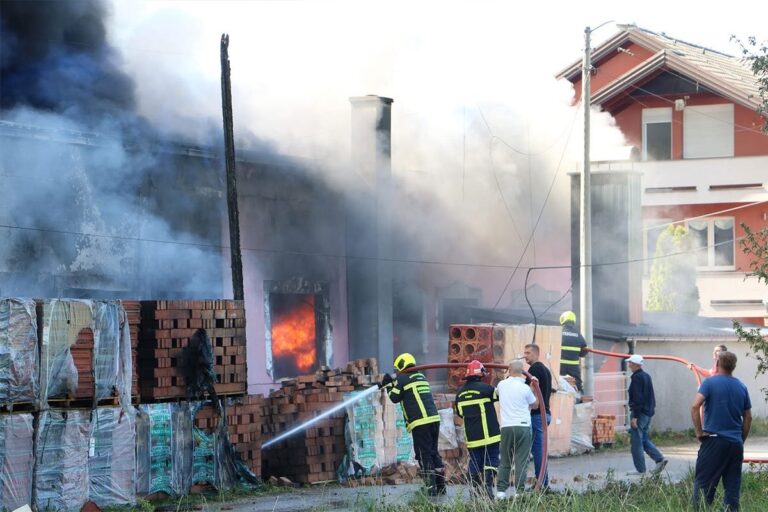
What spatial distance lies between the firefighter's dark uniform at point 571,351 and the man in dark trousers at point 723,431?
8.62 m

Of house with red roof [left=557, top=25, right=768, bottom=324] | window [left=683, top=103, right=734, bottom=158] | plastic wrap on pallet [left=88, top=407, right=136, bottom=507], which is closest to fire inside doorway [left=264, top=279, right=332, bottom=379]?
plastic wrap on pallet [left=88, top=407, right=136, bottom=507]

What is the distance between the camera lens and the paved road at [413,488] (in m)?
12.7

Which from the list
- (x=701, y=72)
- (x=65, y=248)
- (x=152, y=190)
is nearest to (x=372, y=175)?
(x=152, y=190)

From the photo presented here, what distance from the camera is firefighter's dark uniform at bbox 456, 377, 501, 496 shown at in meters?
12.0

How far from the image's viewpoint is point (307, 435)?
15008 mm

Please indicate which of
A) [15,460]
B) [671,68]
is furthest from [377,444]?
[671,68]

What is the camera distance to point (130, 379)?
13.3 meters

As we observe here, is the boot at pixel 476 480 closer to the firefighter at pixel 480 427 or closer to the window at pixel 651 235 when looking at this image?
the firefighter at pixel 480 427

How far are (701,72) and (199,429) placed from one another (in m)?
26.1

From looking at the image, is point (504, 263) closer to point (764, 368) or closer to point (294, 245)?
point (294, 245)

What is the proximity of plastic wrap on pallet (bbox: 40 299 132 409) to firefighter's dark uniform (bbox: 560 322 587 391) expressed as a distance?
331 inches

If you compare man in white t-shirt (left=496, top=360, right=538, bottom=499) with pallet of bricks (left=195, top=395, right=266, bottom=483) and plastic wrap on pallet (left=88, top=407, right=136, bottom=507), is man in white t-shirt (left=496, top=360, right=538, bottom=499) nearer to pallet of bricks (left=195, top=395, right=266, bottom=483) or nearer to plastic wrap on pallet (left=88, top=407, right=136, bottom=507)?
pallet of bricks (left=195, top=395, right=266, bottom=483)

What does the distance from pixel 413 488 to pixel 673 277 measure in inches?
886

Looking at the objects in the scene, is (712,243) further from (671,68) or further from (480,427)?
(480,427)
